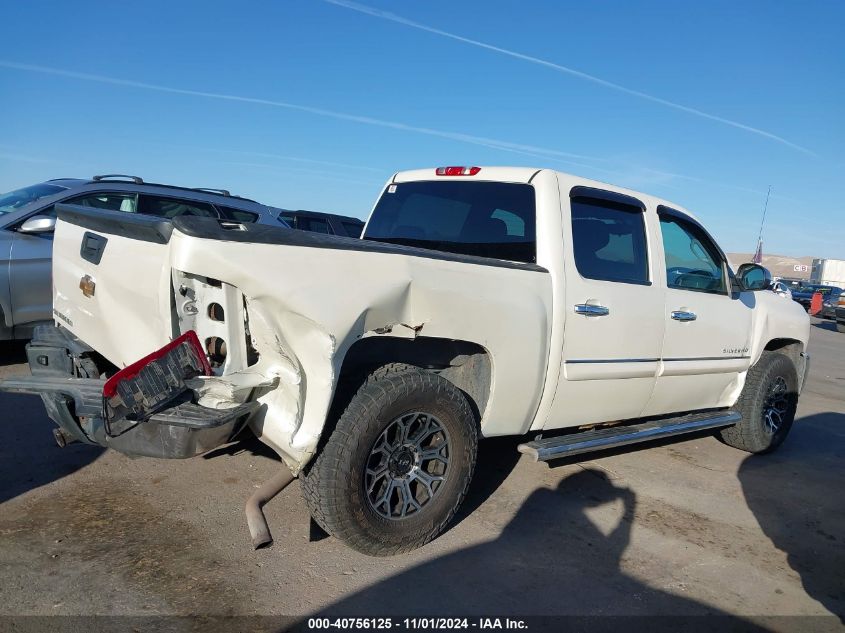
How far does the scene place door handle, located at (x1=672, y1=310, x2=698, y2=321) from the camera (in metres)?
4.51

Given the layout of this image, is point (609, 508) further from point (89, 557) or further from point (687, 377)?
point (89, 557)

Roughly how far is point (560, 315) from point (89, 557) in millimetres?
2702

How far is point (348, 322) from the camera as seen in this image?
281cm

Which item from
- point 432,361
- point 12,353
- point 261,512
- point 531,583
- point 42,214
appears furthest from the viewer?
point 12,353

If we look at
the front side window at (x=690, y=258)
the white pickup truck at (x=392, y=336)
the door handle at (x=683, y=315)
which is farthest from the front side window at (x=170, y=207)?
the door handle at (x=683, y=315)

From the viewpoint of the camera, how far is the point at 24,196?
22.6 feet

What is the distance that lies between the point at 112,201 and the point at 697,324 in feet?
19.6

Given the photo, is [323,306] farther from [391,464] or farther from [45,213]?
[45,213]

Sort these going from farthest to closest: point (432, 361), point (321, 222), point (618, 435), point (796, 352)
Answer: point (321, 222), point (796, 352), point (618, 435), point (432, 361)

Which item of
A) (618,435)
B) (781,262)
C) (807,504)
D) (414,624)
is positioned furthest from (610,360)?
(781,262)

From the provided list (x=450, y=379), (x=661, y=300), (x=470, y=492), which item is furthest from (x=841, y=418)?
(x=450, y=379)

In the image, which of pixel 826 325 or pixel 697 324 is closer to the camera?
pixel 697 324

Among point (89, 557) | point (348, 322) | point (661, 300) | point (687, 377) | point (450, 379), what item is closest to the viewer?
point (348, 322)

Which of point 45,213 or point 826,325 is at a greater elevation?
point 45,213
